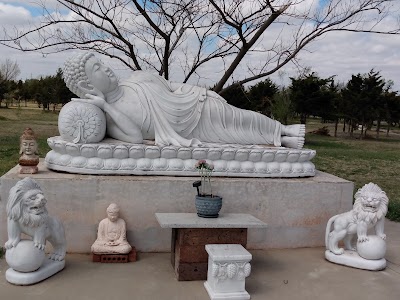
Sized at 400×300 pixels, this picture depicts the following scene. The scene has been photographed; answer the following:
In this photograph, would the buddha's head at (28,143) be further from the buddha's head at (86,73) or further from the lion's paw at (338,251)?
the lion's paw at (338,251)

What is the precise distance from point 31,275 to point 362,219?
7.80 ft

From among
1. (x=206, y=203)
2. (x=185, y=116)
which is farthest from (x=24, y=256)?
(x=185, y=116)

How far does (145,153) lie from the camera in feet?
12.0

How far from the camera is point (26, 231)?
9.55 feet

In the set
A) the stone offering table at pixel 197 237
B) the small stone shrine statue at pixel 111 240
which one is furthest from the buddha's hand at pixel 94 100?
the stone offering table at pixel 197 237

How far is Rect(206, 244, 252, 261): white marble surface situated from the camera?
2.80 meters

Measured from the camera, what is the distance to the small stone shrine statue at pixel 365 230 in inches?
132

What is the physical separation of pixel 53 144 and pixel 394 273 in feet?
9.34

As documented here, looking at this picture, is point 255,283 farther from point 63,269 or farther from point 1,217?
point 1,217

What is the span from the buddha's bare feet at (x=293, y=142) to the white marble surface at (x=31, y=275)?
241cm

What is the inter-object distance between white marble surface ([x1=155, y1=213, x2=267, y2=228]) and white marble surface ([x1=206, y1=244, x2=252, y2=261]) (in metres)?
0.15

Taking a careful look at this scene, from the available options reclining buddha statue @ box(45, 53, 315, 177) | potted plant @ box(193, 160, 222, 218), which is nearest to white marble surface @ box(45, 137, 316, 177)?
reclining buddha statue @ box(45, 53, 315, 177)

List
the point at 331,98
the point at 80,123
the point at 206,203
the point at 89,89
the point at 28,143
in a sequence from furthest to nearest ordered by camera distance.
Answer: the point at 331,98
the point at 89,89
the point at 80,123
the point at 28,143
the point at 206,203

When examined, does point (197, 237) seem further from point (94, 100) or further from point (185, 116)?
point (94, 100)
